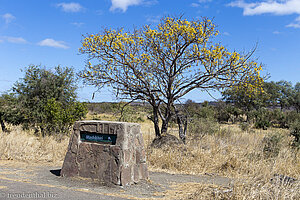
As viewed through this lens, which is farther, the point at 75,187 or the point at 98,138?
the point at 98,138

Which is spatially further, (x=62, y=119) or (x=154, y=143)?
(x=62, y=119)

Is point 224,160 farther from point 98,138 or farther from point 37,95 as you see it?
point 37,95

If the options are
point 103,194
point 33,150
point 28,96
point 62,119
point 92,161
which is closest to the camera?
point 103,194

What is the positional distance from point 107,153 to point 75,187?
0.94m

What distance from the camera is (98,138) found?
273 inches

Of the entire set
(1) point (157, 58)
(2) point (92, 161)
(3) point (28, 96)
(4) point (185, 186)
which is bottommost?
(4) point (185, 186)

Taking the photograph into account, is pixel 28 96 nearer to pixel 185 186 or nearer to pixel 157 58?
pixel 157 58

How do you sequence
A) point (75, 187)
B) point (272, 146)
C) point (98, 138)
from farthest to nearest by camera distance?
point (272, 146) → point (98, 138) → point (75, 187)

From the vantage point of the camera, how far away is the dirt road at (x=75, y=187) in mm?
5652

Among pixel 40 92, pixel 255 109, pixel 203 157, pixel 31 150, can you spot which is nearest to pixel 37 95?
pixel 40 92

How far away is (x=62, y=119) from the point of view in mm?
14273

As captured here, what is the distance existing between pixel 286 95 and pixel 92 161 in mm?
55991

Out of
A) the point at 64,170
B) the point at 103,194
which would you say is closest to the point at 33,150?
the point at 64,170

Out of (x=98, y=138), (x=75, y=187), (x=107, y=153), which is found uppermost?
(x=98, y=138)
